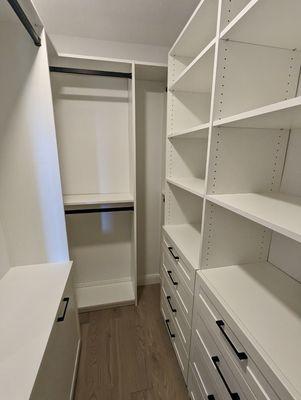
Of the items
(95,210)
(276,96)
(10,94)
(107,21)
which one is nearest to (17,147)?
(10,94)

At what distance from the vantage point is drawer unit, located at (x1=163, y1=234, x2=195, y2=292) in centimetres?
118

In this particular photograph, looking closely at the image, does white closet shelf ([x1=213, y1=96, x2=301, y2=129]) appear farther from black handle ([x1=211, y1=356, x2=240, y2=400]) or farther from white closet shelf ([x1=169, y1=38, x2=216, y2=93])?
black handle ([x1=211, y1=356, x2=240, y2=400])

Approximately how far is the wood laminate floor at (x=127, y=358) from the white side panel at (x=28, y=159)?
2.82 ft

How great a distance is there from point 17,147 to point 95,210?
0.84m

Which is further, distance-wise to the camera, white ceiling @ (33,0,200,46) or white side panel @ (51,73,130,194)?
white side panel @ (51,73,130,194)

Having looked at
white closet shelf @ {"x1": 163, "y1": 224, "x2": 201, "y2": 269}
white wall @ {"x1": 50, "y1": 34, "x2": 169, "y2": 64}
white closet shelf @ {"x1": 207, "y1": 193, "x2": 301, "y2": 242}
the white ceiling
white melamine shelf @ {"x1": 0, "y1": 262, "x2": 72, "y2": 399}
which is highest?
the white ceiling

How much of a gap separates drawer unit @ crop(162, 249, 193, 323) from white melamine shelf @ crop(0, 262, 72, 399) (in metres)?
0.74

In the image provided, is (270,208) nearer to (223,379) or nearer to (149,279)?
(223,379)

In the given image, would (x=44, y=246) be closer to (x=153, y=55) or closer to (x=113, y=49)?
(x=113, y=49)

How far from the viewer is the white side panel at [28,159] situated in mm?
1168

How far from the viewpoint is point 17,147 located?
1.25 meters

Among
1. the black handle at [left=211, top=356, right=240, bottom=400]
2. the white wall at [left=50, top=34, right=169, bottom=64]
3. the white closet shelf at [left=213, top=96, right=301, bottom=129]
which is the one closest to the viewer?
A: the white closet shelf at [left=213, top=96, right=301, bottom=129]

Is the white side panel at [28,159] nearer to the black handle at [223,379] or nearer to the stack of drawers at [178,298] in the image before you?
the stack of drawers at [178,298]

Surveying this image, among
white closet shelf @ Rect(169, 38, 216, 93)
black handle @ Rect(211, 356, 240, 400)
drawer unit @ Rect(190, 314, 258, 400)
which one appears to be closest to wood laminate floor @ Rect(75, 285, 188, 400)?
drawer unit @ Rect(190, 314, 258, 400)
